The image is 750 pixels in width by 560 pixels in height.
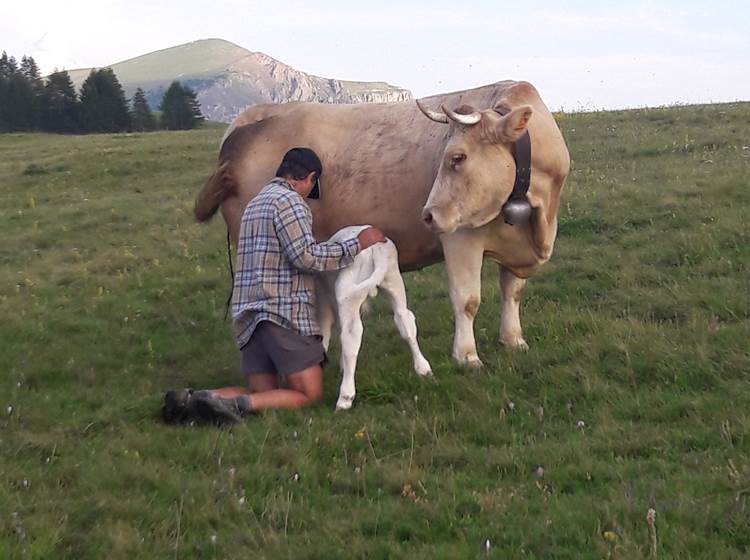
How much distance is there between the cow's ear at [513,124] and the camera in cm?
665

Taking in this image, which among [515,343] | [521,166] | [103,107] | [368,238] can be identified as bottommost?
[103,107]

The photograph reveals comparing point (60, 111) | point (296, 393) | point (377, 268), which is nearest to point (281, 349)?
point (296, 393)

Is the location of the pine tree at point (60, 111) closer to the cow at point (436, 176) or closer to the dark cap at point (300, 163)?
the cow at point (436, 176)

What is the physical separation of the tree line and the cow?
68420mm

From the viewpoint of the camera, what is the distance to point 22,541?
14.3ft

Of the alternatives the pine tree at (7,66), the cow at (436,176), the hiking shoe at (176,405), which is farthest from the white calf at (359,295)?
the pine tree at (7,66)

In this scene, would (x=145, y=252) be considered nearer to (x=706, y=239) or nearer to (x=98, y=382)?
(x=98, y=382)

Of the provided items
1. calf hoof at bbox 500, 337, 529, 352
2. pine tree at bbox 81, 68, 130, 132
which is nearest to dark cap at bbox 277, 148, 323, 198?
calf hoof at bbox 500, 337, 529, 352

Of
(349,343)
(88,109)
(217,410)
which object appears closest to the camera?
(217,410)

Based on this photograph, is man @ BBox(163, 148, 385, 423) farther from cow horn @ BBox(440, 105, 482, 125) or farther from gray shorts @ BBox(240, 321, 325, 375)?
cow horn @ BBox(440, 105, 482, 125)

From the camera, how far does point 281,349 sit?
6.80m

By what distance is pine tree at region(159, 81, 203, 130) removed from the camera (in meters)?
74.9

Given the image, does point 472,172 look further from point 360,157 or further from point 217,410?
point 217,410

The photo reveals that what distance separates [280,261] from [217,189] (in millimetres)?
1858
